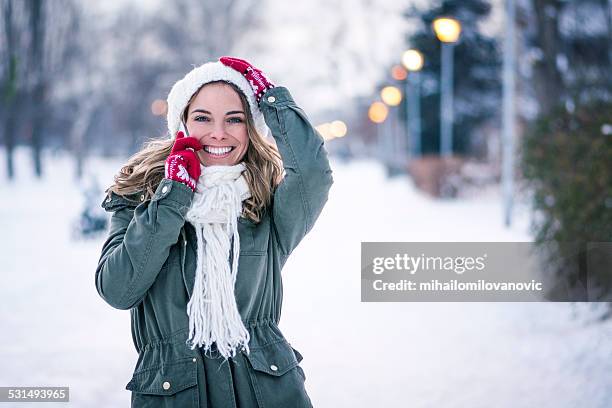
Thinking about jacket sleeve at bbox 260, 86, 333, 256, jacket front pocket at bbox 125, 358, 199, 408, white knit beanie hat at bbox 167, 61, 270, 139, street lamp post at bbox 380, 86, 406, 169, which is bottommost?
jacket front pocket at bbox 125, 358, 199, 408

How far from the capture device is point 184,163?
74.5 inches

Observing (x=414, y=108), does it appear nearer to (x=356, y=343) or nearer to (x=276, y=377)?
(x=356, y=343)

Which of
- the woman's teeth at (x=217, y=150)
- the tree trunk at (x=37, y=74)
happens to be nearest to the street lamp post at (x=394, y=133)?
the tree trunk at (x=37, y=74)

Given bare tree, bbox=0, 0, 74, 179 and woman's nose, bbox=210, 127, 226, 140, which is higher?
bare tree, bbox=0, 0, 74, 179

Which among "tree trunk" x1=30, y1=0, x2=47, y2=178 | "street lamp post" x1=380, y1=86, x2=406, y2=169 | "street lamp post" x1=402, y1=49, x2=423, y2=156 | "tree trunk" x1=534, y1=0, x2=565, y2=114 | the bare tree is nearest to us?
"tree trunk" x1=534, y1=0, x2=565, y2=114

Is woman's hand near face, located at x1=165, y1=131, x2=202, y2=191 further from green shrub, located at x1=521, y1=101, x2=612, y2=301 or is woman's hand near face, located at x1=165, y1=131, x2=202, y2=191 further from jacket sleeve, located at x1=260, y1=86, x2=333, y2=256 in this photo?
green shrub, located at x1=521, y1=101, x2=612, y2=301

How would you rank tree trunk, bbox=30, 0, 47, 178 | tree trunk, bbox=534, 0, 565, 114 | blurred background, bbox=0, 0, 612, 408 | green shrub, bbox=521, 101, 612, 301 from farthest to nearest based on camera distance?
tree trunk, bbox=30, 0, 47, 178, tree trunk, bbox=534, 0, 565, 114, green shrub, bbox=521, 101, 612, 301, blurred background, bbox=0, 0, 612, 408

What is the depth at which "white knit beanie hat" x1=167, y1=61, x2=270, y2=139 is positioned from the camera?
6.57 feet

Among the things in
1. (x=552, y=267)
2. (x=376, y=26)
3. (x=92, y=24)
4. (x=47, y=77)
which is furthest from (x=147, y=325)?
(x=376, y=26)

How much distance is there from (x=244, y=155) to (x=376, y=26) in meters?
26.1

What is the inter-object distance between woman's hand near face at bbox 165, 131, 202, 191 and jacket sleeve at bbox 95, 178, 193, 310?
0.08ft

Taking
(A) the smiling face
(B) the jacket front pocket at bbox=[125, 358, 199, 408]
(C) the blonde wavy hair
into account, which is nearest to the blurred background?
(C) the blonde wavy hair

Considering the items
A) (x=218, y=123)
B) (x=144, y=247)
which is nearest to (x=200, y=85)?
(x=218, y=123)

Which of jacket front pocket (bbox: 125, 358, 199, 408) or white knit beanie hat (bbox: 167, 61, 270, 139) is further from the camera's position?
white knit beanie hat (bbox: 167, 61, 270, 139)
